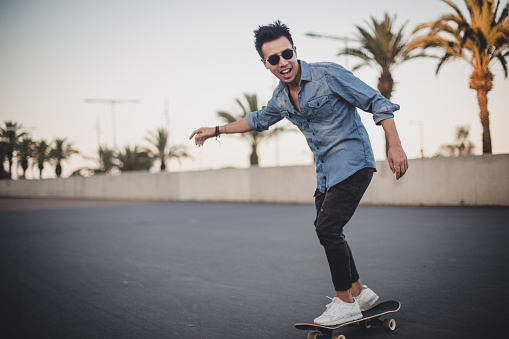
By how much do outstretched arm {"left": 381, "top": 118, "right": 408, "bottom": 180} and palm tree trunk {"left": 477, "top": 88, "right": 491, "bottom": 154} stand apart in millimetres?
16292

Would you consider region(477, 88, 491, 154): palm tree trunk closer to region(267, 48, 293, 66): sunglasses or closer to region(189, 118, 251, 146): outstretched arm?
region(189, 118, 251, 146): outstretched arm

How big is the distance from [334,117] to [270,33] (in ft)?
2.36

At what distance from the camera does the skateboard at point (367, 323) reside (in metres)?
2.93

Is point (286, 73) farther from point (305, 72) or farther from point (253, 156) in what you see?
point (253, 156)

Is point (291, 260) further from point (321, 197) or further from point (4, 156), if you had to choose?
point (4, 156)

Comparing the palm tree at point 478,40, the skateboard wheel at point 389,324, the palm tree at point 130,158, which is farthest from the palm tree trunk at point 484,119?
the palm tree at point 130,158

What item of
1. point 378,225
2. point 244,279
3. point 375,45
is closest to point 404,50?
point 375,45

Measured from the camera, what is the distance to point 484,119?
57.8 feet

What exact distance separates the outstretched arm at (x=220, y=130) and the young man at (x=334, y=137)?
59 centimetres

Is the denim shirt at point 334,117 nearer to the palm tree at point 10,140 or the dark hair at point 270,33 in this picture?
the dark hair at point 270,33

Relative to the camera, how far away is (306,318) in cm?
356

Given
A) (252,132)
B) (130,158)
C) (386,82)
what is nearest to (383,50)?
(386,82)

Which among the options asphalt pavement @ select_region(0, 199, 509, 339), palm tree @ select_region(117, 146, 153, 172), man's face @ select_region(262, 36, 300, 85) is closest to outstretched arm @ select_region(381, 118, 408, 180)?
man's face @ select_region(262, 36, 300, 85)

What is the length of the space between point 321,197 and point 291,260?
3.01m
